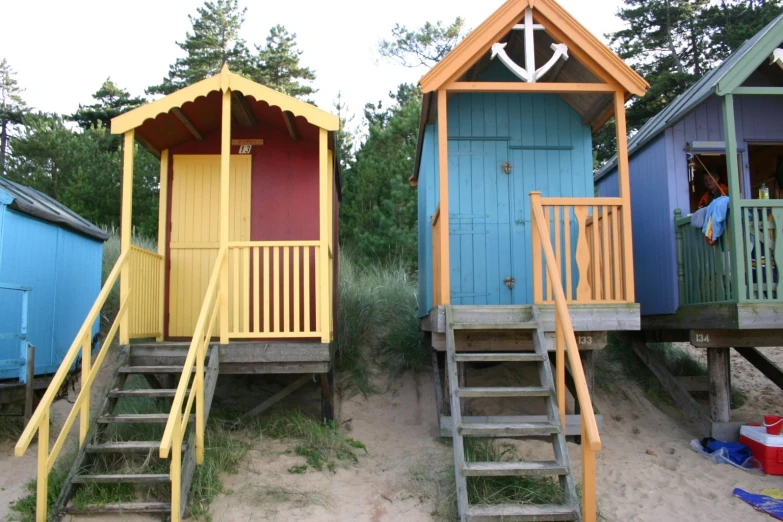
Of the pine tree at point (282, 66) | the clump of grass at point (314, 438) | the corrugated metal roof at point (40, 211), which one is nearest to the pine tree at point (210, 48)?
the pine tree at point (282, 66)

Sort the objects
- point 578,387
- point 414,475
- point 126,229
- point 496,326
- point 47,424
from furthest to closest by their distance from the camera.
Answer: point 126,229 < point 496,326 < point 414,475 < point 47,424 < point 578,387

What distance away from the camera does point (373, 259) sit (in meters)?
14.2

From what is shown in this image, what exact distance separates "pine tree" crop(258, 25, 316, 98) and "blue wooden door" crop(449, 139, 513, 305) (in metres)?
15.7

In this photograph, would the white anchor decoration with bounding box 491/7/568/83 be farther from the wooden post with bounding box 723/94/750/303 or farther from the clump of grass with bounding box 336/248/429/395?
the clump of grass with bounding box 336/248/429/395

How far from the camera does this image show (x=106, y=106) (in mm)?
23141

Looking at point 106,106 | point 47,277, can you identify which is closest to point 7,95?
point 106,106

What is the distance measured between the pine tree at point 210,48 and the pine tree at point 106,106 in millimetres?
1182

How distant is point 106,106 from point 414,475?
21.2 m

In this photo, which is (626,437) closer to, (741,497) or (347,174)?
(741,497)

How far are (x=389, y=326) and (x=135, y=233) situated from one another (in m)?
9.00

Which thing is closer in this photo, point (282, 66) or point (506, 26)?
point (506, 26)

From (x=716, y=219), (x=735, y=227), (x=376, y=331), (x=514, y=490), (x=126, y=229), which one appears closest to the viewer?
(x=514, y=490)

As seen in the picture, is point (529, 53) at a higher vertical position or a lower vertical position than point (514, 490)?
higher

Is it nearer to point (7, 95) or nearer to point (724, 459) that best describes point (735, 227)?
point (724, 459)
